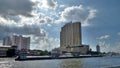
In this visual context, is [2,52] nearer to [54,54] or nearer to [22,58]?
[54,54]

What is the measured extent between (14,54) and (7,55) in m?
7.91

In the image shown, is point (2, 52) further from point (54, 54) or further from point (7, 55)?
point (54, 54)

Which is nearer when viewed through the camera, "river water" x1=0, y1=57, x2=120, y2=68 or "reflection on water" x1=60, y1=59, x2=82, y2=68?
"reflection on water" x1=60, y1=59, x2=82, y2=68

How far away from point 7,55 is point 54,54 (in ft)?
138

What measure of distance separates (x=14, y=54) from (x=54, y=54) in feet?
125

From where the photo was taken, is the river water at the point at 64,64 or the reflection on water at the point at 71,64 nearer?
the reflection on water at the point at 71,64

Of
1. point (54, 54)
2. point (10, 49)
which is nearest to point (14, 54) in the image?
point (10, 49)

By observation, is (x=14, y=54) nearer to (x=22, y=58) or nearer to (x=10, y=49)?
(x=10, y=49)

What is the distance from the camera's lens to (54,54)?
17962 centimetres

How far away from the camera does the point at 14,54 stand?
188500mm

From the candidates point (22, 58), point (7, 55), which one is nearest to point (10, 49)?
point (7, 55)

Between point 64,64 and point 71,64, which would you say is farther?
point 64,64

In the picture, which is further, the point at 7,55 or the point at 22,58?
the point at 7,55

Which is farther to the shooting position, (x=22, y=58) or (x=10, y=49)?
(x=10, y=49)
